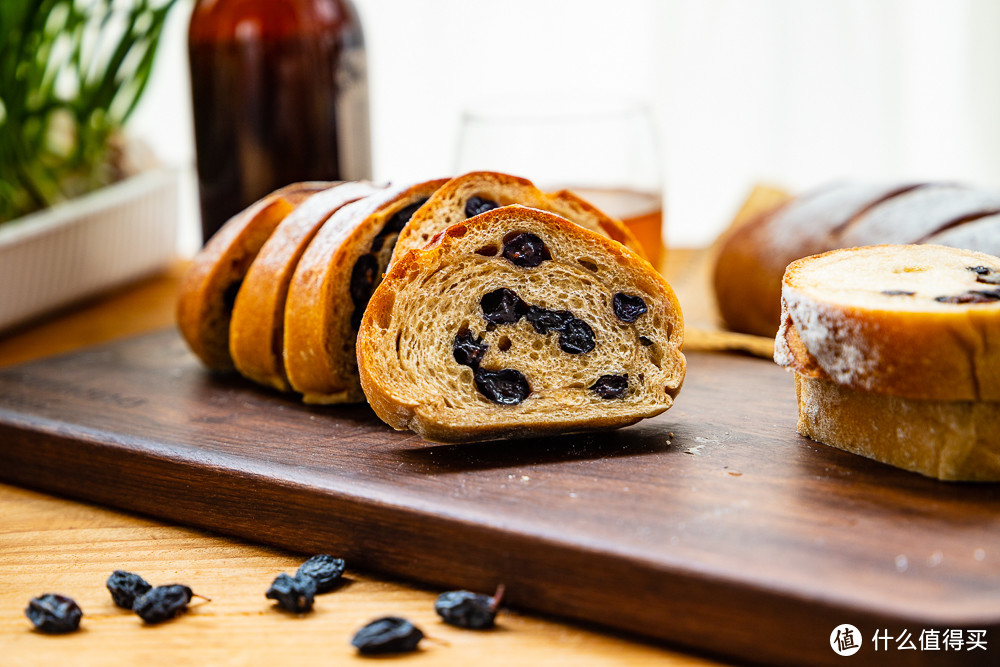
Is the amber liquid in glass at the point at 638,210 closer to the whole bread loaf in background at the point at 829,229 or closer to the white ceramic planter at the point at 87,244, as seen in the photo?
the whole bread loaf in background at the point at 829,229

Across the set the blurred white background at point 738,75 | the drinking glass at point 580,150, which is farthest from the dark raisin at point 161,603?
the blurred white background at point 738,75

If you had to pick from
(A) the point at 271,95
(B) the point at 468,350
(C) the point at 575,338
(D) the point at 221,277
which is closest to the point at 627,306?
(C) the point at 575,338

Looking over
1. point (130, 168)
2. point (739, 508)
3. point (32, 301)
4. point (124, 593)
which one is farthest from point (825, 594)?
point (130, 168)

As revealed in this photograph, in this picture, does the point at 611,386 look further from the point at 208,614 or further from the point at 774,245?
the point at 774,245

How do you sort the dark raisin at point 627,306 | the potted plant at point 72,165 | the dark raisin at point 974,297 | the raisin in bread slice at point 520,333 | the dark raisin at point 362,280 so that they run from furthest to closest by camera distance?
the potted plant at point 72,165 < the dark raisin at point 362,280 < the dark raisin at point 627,306 < the raisin in bread slice at point 520,333 < the dark raisin at point 974,297

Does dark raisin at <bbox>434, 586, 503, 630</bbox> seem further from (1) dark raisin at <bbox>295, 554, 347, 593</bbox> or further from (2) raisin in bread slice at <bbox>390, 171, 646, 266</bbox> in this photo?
(2) raisin in bread slice at <bbox>390, 171, 646, 266</bbox>

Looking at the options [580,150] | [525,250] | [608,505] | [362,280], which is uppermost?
[580,150]
